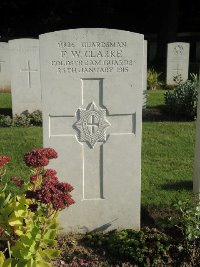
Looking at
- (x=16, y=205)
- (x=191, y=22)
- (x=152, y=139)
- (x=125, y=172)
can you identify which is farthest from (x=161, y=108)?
(x=191, y=22)

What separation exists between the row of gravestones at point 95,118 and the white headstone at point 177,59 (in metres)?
10.7

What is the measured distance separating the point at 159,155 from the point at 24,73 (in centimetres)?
392

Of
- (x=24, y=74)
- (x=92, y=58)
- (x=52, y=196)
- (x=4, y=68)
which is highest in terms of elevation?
(x=4, y=68)

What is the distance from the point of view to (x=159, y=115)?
9477 millimetres

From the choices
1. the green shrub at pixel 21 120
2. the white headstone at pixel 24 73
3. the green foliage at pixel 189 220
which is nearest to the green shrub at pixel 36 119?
the green shrub at pixel 21 120

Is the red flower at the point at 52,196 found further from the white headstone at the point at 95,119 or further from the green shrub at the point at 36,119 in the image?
the green shrub at the point at 36,119

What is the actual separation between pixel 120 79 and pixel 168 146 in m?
3.60

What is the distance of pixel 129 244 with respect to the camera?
11.6ft

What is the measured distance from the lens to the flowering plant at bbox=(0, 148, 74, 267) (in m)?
2.67

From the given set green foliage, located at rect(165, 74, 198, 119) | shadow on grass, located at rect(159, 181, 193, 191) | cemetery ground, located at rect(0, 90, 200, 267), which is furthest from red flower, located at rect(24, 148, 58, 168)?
green foliage, located at rect(165, 74, 198, 119)

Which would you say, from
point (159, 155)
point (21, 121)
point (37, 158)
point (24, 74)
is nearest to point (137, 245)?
point (37, 158)

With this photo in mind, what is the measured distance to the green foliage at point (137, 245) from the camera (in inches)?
135

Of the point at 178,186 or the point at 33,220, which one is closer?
the point at 33,220

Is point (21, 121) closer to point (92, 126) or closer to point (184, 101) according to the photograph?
point (184, 101)
